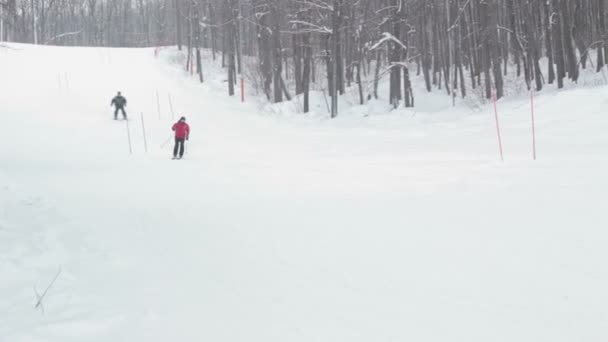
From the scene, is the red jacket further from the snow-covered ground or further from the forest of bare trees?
the forest of bare trees

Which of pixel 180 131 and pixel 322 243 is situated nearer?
pixel 322 243

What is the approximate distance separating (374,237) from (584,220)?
9.03 feet

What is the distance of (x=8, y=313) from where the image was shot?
4.30 meters

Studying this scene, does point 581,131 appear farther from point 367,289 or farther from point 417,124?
point 367,289

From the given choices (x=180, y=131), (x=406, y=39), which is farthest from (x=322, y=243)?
(x=406, y=39)

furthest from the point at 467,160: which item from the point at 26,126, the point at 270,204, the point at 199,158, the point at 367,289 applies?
the point at 26,126

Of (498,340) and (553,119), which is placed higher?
(553,119)

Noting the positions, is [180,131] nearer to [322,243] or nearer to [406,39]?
[322,243]

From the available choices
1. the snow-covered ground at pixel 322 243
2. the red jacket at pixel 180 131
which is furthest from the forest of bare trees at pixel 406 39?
the snow-covered ground at pixel 322 243

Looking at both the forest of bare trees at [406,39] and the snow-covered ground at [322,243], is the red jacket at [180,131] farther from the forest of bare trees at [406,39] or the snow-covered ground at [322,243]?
the forest of bare trees at [406,39]

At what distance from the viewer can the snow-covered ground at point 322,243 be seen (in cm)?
416

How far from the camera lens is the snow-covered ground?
4156 millimetres

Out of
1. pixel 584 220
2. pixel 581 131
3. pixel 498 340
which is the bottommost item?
pixel 498 340

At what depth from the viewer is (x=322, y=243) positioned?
20.8 feet
